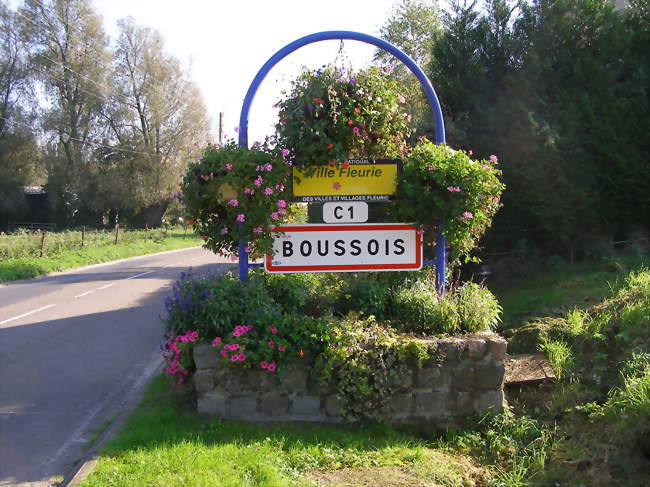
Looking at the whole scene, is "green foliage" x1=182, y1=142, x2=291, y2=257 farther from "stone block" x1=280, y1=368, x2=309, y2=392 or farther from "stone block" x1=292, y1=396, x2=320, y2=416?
"stone block" x1=292, y1=396, x2=320, y2=416

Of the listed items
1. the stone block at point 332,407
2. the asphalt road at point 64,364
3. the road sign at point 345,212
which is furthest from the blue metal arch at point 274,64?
the stone block at point 332,407

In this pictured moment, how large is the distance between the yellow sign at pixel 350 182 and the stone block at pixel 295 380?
1687 millimetres

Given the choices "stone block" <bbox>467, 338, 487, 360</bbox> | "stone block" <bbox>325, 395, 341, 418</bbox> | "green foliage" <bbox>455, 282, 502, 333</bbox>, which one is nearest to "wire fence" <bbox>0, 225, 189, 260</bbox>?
"stone block" <bbox>325, 395, 341, 418</bbox>

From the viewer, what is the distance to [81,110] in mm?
41188

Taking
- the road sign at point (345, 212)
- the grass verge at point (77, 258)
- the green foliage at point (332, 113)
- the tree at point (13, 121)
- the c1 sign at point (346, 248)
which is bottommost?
the grass verge at point (77, 258)

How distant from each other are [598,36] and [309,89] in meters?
6.44

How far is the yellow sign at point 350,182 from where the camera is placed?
18.5 ft

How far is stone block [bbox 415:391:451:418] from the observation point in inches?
192

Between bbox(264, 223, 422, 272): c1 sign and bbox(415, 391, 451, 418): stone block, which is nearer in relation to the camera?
bbox(415, 391, 451, 418): stone block

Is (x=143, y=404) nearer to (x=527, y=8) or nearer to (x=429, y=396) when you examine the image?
(x=429, y=396)

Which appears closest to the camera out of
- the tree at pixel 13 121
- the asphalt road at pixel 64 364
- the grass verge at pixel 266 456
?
the grass verge at pixel 266 456

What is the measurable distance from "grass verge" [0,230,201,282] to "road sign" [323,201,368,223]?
568 inches

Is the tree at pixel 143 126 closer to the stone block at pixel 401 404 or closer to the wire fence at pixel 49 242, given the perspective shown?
the wire fence at pixel 49 242

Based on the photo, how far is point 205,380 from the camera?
4.85 metres
